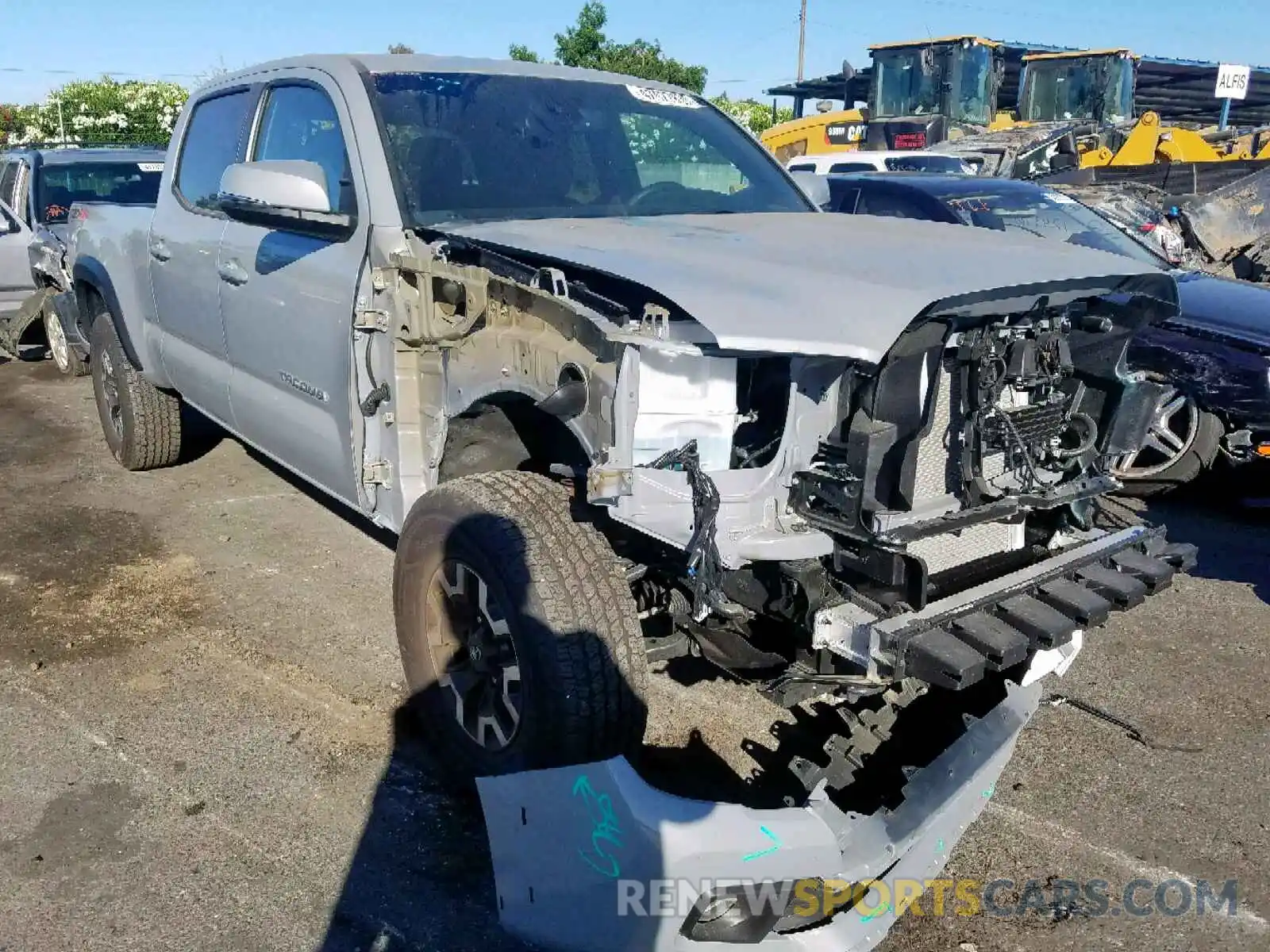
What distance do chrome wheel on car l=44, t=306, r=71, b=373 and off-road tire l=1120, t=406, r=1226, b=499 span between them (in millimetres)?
7773

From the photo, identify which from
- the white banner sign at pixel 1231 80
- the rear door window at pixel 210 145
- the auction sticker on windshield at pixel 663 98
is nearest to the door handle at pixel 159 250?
the rear door window at pixel 210 145

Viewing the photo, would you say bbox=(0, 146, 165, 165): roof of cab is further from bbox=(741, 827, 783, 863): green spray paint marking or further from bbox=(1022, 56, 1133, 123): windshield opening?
bbox=(1022, 56, 1133, 123): windshield opening

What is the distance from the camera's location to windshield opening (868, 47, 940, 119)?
1750 centimetres

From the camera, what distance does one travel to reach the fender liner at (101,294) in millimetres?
5336

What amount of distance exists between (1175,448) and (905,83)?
46.2ft

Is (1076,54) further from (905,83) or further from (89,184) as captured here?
(89,184)

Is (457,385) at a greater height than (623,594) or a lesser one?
greater

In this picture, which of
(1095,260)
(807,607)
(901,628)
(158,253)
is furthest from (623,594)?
(158,253)

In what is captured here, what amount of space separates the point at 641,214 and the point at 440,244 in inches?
34.2

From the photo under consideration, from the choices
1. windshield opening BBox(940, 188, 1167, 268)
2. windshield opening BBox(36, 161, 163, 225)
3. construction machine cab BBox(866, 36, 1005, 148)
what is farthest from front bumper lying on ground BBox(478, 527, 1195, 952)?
construction machine cab BBox(866, 36, 1005, 148)

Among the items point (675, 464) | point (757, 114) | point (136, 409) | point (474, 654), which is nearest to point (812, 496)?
point (675, 464)

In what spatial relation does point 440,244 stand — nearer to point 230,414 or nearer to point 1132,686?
point 230,414

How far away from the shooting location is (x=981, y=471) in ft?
8.58

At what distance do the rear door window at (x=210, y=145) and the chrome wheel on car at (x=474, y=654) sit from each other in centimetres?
231
